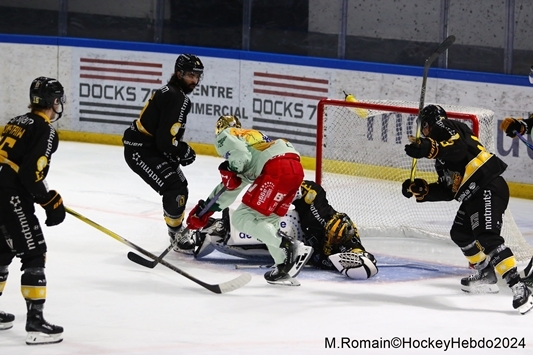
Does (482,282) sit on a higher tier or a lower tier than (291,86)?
lower

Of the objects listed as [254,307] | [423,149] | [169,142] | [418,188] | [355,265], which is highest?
[423,149]

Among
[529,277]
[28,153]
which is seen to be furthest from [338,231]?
[28,153]

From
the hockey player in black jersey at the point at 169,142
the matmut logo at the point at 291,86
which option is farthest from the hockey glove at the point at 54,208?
the matmut logo at the point at 291,86

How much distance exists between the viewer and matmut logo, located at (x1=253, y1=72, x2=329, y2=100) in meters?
9.55

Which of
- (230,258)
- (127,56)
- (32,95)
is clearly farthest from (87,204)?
(32,95)

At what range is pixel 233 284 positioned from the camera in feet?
19.2

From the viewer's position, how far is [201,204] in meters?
6.03

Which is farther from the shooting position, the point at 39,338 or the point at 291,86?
the point at 291,86

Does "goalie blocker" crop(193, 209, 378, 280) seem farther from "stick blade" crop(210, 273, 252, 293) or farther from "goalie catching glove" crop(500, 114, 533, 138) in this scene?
"goalie catching glove" crop(500, 114, 533, 138)

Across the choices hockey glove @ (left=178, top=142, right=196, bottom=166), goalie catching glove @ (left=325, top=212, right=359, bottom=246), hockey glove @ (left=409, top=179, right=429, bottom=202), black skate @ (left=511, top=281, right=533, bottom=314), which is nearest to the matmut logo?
hockey glove @ (left=178, top=142, right=196, bottom=166)

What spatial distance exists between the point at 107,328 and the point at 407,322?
1393 millimetres

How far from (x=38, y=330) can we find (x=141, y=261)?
1.40 meters

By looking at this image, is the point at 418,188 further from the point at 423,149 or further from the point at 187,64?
the point at 187,64

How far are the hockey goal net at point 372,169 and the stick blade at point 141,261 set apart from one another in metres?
1.58
